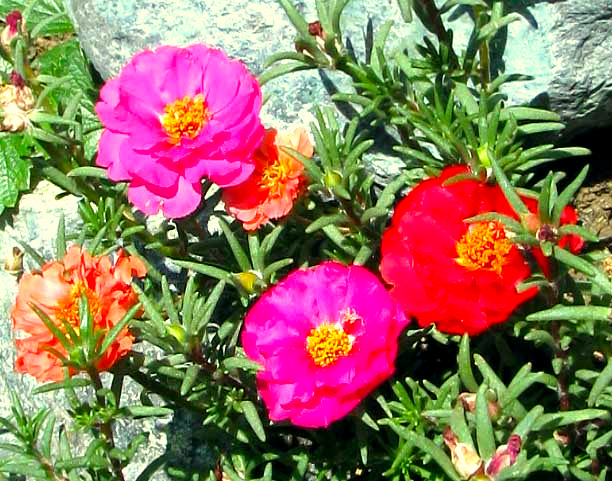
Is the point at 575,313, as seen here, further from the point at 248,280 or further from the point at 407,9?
the point at 407,9

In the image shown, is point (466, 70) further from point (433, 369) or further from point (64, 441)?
point (64, 441)

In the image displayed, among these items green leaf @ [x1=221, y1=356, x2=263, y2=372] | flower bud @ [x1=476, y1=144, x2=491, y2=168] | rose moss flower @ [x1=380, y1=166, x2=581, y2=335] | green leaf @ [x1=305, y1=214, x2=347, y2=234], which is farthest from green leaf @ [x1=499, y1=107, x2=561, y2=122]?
green leaf @ [x1=221, y1=356, x2=263, y2=372]

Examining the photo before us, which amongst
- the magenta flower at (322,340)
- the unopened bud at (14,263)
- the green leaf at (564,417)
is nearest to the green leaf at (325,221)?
the magenta flower at (322,340)

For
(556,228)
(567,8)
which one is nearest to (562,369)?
(556,228)

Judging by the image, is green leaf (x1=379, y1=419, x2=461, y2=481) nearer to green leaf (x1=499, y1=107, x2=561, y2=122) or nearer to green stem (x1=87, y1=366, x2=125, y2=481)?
green stem (x1=87, y1=366, x2=125, y2=481)

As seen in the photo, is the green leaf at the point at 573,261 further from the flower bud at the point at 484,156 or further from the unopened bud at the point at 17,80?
the unopened bud at the point at 17,80

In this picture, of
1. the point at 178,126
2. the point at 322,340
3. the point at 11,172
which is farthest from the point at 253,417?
the point at 11,172
